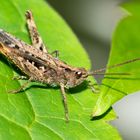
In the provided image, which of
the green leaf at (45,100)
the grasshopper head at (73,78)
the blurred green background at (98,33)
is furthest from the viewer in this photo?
the blurred green background at (98,33)

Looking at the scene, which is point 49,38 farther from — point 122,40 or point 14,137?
point 14,137

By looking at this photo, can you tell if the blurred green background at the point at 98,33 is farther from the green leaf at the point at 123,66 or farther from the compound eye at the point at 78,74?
the green leaf at the point at 123,66

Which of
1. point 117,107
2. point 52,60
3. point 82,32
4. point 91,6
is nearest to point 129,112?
point 117,107

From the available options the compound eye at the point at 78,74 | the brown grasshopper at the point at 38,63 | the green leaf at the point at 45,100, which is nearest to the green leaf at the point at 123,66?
the green leaf at the point at 45,100

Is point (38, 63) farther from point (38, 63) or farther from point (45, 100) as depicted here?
point (45, 100)

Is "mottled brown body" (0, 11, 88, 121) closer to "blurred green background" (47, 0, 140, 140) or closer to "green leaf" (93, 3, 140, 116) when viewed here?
"green leaf" (93, 3, 140, 116)

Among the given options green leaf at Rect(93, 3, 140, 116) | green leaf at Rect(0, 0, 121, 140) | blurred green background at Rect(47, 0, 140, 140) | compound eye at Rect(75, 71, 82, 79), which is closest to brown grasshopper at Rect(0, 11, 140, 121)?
compound eye at Rect(75, 71, 82, 79)

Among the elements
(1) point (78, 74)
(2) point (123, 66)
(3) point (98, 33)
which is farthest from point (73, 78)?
(3) point (98, 33)
